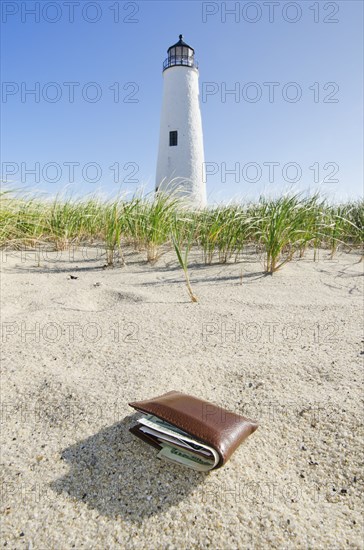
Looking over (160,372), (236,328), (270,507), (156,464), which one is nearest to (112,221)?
(236,328)

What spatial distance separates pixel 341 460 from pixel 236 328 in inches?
36.6

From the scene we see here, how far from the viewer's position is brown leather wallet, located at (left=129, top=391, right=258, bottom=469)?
0.87m

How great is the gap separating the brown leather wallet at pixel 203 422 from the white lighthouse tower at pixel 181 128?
12305 mm

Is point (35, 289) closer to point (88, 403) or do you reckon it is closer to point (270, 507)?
point (88, 403)

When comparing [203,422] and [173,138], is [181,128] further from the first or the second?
[203,422]

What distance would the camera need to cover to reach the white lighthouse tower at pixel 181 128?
1320 centimetres

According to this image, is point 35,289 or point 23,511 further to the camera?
point 35,289

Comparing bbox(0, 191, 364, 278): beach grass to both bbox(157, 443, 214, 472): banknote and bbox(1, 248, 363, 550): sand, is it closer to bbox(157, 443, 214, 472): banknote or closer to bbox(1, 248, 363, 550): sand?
bbox(1, 248, 363, 550): sand

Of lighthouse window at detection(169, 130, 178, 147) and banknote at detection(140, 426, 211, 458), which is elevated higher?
lighthouse window at detection(169, 130, 178, 147)

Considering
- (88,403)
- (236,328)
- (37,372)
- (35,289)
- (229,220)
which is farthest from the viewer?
(229,220)

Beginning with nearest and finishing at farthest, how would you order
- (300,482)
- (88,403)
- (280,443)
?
1. (300,482)
2. (280,443)
3. (88,403)

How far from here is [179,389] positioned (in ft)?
4.29

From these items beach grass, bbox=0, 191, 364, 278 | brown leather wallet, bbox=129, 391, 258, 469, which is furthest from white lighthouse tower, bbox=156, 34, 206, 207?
brown leather wallet, bbox=129, 391, 258, 469

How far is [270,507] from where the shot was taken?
0.83 meters
